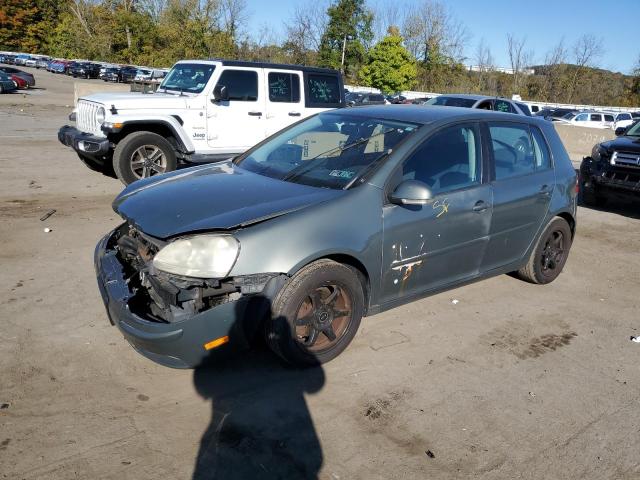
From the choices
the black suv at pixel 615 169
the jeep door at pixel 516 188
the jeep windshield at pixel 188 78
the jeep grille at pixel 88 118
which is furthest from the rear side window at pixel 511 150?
→ the jeep grille at pixel 88 118

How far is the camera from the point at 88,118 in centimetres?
848

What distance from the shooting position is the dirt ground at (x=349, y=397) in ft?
8.86

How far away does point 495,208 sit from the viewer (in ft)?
14.3

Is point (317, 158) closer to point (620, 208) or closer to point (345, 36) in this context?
point (620, 208)

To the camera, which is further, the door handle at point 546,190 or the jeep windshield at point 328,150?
the door handle at point 546,190

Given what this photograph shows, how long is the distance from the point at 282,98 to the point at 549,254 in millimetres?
5722

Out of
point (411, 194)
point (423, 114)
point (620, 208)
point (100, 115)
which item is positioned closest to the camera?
point (411, 194)

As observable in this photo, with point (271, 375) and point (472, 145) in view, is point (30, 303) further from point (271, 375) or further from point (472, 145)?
point (472, 145)

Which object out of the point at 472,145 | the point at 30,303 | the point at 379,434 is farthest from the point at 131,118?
the point at 379,434

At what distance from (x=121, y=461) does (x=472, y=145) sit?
335 cm

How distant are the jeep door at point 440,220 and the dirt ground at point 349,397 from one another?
50cm

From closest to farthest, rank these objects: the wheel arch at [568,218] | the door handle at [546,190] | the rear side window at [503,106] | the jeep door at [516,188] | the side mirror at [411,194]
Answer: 1. the side mirror at [411,194]
2. the jeep door at [516,188]
3. the door handle at [546,190]
4. the wheel arch at [568,218]
5. the rear side window at [503,106]

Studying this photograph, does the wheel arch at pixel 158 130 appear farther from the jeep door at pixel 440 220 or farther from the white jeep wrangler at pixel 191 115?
the jeep door at pixel 440 220

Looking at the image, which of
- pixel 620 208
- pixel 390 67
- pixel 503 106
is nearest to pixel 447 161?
pixel 620 208
